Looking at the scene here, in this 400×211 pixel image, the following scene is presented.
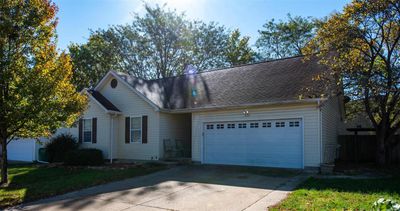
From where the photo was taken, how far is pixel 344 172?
12172mm

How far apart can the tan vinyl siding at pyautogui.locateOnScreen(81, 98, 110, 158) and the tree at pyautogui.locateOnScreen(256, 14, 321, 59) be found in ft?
78.6

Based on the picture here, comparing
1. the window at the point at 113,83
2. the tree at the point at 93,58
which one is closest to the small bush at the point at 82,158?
the window at the point at 113,83

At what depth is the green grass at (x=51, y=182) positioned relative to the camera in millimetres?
9250

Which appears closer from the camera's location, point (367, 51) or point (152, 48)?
point (367, 51)

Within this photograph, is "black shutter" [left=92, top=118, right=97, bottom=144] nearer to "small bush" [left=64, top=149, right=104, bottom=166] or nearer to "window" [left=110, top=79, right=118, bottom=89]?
"small bush" [left=64, top=149, right=104, bottom=166]

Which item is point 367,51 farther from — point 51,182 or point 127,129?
point 51,182

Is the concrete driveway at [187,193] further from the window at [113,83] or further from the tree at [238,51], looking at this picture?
the tree at [238,51]

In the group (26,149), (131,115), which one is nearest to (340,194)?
(131,115)

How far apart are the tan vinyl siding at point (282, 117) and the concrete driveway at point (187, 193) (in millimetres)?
1413

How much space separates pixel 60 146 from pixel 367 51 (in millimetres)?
16325

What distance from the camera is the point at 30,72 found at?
34.3 ft

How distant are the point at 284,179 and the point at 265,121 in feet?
12.1

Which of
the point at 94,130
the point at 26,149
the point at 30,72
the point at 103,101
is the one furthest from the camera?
the point at 26,149

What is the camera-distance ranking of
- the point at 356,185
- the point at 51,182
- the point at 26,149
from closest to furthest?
1. the point at 356,185
2. the point at 51,182
3. the point at 26,149
